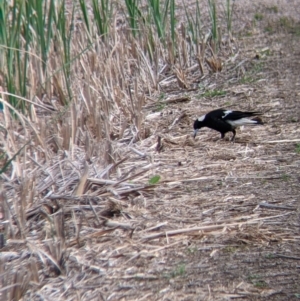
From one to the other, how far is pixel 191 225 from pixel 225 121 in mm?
1620

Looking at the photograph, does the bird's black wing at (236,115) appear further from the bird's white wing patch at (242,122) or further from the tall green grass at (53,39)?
the tall green grass at (53,39)

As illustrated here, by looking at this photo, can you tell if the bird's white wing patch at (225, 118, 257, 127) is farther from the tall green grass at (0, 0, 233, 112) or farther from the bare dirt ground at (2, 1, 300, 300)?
the tall green grass at (0, 0, 233, 112)

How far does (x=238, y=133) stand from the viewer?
5332 millimetres

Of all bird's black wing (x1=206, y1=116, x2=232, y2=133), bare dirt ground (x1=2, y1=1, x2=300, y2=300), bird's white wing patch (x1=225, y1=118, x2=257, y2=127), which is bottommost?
bare dirt ground (x1=2, y1=1, x2=300, y2=300)

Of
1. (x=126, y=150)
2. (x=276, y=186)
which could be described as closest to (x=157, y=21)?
(x=126, y=150)

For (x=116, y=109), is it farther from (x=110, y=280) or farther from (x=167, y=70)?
(x=110, y=280)

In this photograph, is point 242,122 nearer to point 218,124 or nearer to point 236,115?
point 236,115

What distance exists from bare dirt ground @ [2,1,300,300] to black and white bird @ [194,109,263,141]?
0.08 metres

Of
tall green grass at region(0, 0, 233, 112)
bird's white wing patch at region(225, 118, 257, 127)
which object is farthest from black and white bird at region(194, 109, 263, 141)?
tall green grass at region(0, 0, 233, 112)

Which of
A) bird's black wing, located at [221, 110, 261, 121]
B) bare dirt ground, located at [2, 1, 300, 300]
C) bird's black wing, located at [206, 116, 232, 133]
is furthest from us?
bird's black wing, located at [221, 110, 261, 121]

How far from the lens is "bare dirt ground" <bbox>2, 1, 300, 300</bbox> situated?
297 centimetres

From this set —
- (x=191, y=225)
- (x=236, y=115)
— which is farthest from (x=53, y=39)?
Result: (x=191, y=225)

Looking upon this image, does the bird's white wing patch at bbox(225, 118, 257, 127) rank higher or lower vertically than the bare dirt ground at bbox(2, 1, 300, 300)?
higher

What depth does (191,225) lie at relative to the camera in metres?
3.52
